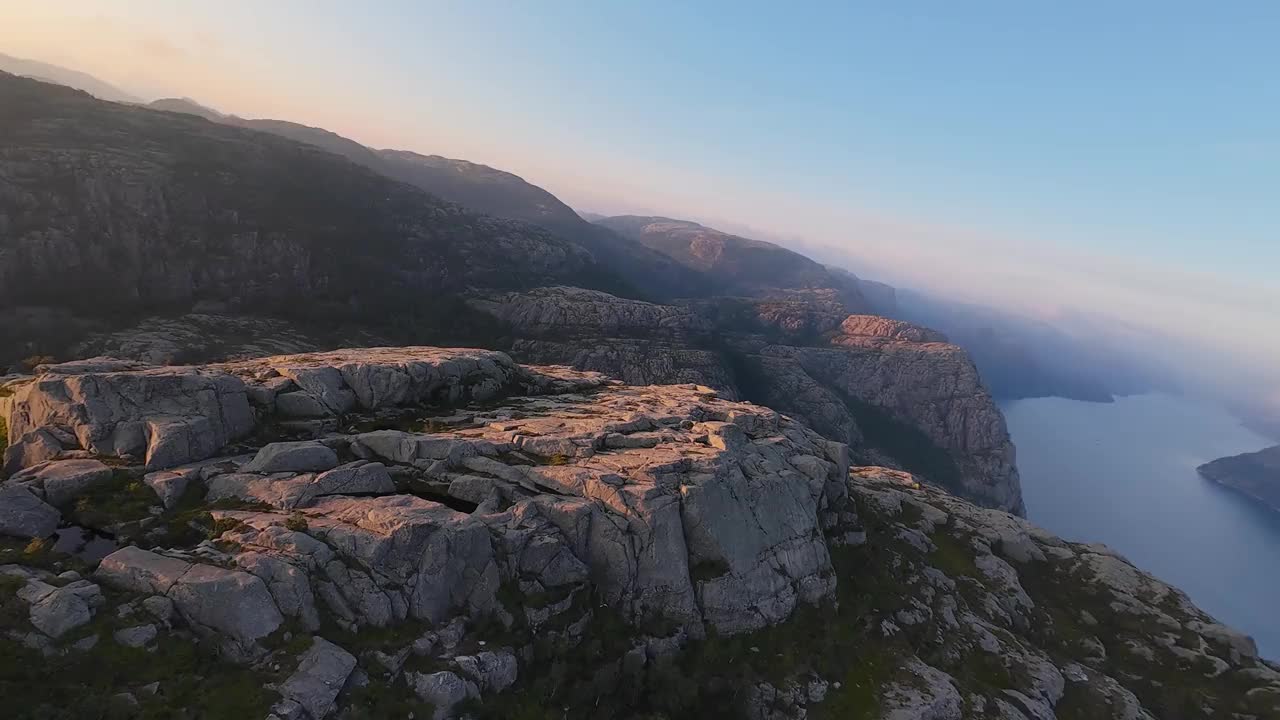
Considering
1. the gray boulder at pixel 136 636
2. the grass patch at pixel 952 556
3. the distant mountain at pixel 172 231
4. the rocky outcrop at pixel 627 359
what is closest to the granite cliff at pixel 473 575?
the gray boulder at pixel 136 636

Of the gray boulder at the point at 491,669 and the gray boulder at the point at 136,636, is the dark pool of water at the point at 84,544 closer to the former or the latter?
the gray boulder at the point at 136,636

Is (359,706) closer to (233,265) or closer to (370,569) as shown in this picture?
(370,569)

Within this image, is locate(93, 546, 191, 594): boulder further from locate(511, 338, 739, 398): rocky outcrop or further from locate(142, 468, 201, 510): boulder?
locate(511, 338, 739, 398): rocky outcrop

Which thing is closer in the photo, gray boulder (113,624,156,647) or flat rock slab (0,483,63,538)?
gray boulder (113,624,156,647)

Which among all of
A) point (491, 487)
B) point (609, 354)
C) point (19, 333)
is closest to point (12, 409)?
point (491, 487)

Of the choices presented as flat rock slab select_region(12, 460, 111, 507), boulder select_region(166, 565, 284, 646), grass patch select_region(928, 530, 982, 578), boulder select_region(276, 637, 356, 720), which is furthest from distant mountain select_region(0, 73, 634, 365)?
grass patch select_region(928, 530, 982, 578)

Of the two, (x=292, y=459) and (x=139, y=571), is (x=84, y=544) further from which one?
(x=292, y=459)

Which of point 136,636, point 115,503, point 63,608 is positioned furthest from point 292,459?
point 136,636
